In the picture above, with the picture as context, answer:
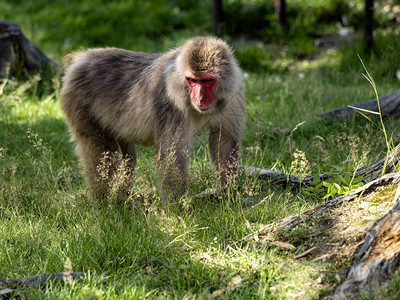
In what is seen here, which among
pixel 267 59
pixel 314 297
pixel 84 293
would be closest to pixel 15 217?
pixel 84 293

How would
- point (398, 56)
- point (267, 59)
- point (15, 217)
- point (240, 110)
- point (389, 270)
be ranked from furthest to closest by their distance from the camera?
point (267, 59) < point (398, 56) < point (240, 110) < point (15, 217) < point (389, 270)

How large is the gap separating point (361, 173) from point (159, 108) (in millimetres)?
1806

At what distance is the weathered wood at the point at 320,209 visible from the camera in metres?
3.56

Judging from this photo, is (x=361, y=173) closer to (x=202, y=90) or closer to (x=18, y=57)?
(x=202, y=90)

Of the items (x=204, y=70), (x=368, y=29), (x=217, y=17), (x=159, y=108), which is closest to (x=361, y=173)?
(x=204, y=70)

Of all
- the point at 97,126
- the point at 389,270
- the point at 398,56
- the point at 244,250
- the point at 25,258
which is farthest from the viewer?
the point at 398,56

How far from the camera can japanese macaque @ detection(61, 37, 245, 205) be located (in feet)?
14.1

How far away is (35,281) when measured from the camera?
3.17 metres

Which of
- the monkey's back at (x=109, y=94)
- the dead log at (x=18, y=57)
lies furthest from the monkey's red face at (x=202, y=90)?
the dead log at (x=18, y=57)

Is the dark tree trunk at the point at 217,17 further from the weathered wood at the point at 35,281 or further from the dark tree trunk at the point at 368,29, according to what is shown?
the weathered wood at the point at 35,281

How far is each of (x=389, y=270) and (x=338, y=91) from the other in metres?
4.84

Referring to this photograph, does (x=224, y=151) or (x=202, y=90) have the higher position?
(x=202, y=90)

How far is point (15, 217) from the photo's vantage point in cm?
406

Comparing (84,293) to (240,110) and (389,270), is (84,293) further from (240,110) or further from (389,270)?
(240,110)
